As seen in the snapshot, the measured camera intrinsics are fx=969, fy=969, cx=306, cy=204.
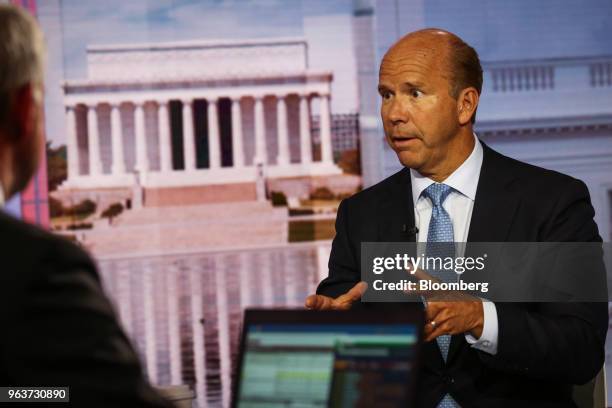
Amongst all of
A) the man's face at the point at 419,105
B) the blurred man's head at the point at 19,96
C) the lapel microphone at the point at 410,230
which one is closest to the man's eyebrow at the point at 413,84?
the man's face at the point at 419,105

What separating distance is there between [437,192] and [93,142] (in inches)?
139

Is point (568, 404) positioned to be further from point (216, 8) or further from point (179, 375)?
point (216, 8)

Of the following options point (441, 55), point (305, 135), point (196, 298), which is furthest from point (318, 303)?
point (305, 135)

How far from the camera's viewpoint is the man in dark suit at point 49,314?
35.4 inches

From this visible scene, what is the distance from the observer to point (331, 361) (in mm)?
1162

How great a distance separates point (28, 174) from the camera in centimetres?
101

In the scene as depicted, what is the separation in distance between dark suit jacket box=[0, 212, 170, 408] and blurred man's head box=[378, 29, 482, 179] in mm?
1378

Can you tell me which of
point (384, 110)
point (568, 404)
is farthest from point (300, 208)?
point (568, 404)

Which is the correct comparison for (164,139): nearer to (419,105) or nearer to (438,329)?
(419,105)

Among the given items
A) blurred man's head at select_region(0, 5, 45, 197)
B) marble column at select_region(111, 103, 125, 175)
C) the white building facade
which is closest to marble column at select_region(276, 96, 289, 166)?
the white building facade

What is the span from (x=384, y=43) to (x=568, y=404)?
11.6ft

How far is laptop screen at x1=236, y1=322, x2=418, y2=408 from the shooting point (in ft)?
3.70

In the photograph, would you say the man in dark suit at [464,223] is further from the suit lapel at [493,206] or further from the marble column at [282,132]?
the marble column at [282,132]

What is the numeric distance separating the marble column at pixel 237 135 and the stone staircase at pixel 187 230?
245 mm
